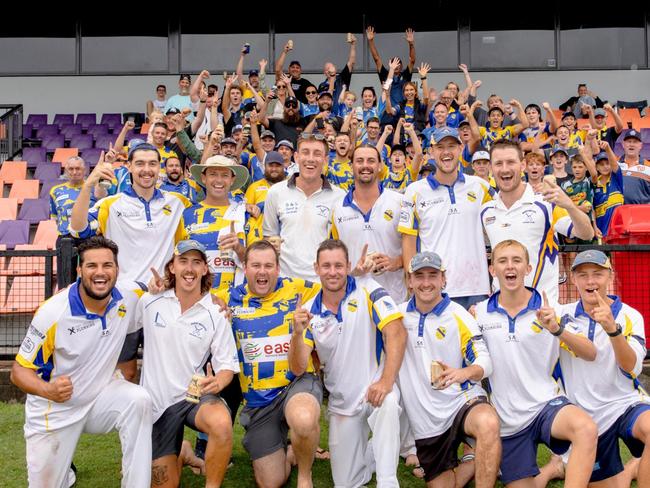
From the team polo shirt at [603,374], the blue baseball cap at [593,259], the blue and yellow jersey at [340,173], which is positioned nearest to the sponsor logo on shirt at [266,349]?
the team polo shirt at [603,374]

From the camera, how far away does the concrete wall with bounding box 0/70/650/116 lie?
16531mm

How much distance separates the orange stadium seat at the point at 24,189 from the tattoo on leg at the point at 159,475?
8.42 meters

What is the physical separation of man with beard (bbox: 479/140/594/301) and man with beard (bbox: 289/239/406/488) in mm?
1079

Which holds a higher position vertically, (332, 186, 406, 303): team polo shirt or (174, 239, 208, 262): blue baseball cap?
(332, 186, 406, 303): team polo shirt

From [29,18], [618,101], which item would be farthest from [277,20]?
[618,101]

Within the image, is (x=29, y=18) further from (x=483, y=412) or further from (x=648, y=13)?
(x=483, y=412)

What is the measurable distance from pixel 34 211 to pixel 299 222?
6.73 m

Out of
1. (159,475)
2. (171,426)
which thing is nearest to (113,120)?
(171,426)

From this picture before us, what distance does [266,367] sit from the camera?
17.3 feet

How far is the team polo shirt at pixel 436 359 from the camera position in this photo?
495 centimetres

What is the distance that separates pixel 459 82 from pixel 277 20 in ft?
13.8

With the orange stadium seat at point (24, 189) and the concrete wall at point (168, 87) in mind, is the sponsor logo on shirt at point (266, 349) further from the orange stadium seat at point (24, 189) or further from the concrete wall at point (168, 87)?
the concrete wall at point (168, 87)

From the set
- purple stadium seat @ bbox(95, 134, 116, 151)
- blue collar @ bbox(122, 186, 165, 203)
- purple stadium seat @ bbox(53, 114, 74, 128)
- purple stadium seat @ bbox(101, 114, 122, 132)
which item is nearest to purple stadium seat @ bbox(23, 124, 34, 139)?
purple stadium seat @ bbox(53, 114, 74, 128)

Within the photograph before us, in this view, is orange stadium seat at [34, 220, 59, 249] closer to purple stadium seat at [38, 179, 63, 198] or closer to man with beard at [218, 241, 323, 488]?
purple stadium seat at [38, 179, 63, 198]
